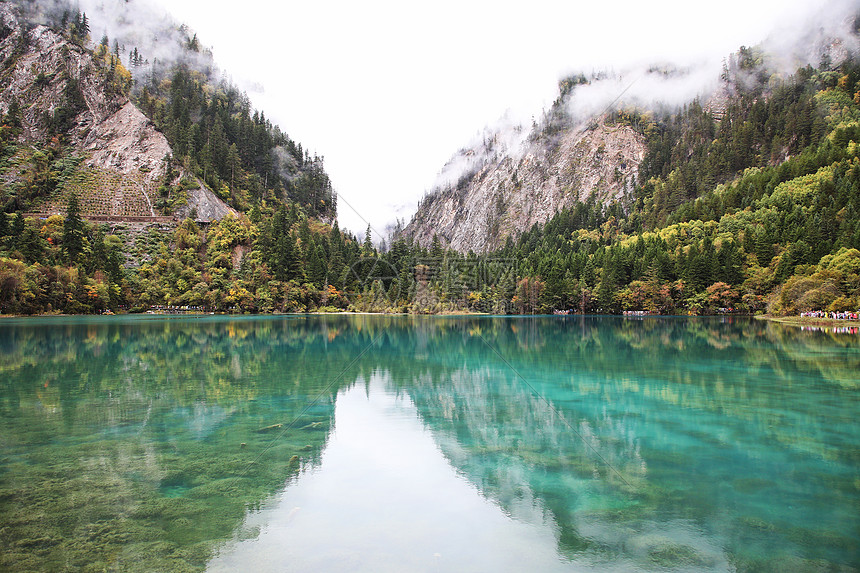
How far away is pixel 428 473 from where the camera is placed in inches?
355

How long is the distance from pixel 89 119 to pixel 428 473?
135916 mm

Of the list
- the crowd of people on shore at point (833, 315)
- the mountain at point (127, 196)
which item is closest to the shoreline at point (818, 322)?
the crowd of people on shore at point (833, 315)

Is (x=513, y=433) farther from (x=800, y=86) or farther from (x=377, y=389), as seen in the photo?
(x=800, y=86)

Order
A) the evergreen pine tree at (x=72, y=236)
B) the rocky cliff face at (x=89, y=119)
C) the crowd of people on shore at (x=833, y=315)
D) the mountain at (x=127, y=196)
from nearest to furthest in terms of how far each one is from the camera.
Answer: the crowd of people on shore at (x=833, y=315) → the evergreen pine tree at (x=72, y=236) → the mountain at (x=127, y=196) → the rocky cliff face at (x=89, y=119)

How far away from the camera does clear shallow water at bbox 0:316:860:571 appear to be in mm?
6016

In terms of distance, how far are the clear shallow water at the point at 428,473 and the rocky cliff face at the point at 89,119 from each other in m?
93.8

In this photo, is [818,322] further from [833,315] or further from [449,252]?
[449,252]

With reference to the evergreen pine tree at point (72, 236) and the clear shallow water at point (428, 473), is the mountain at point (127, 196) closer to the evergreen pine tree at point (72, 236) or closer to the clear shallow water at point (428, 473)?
the evergreen pine tree at point (72, 236)

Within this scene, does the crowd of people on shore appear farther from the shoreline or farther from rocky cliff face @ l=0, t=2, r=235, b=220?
rocky cliff face @ l=0, t=2, r=235, b=220

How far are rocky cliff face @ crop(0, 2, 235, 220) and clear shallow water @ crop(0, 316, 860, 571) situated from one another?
93.8 meters

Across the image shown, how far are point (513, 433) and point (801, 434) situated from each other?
651 centimetres

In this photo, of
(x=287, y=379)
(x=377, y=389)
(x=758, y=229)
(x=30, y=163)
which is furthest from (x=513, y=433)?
(x=30, y=163)

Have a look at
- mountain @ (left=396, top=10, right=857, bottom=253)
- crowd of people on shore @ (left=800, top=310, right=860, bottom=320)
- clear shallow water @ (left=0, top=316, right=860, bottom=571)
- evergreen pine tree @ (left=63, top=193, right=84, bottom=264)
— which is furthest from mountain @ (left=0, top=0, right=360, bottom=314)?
mountain @ (left=396, top=10, right=857, bottom=253)

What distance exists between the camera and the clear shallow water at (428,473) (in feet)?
19.7
